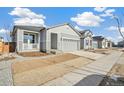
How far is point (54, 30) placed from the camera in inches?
956

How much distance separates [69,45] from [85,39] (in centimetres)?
957

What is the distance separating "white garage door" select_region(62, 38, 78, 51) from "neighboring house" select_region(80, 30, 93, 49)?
596cm

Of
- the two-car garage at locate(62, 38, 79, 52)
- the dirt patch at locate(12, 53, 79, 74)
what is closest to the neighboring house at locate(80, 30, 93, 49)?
the two-car garage at locate(62, 38, 79, 52)

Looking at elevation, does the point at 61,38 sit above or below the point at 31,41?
above

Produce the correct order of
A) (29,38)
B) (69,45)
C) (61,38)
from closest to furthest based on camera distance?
(29,38)
(61,38)
(69,45)

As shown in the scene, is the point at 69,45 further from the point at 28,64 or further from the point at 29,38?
the point at 28,64

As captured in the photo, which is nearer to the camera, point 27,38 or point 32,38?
point 27,38

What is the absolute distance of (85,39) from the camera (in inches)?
1427

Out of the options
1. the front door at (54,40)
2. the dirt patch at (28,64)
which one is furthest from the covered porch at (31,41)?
the dirt patch at (28,64)

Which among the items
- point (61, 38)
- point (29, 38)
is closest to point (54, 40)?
point (61, 38)

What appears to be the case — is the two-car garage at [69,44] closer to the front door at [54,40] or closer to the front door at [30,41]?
the front door at [54,40]
